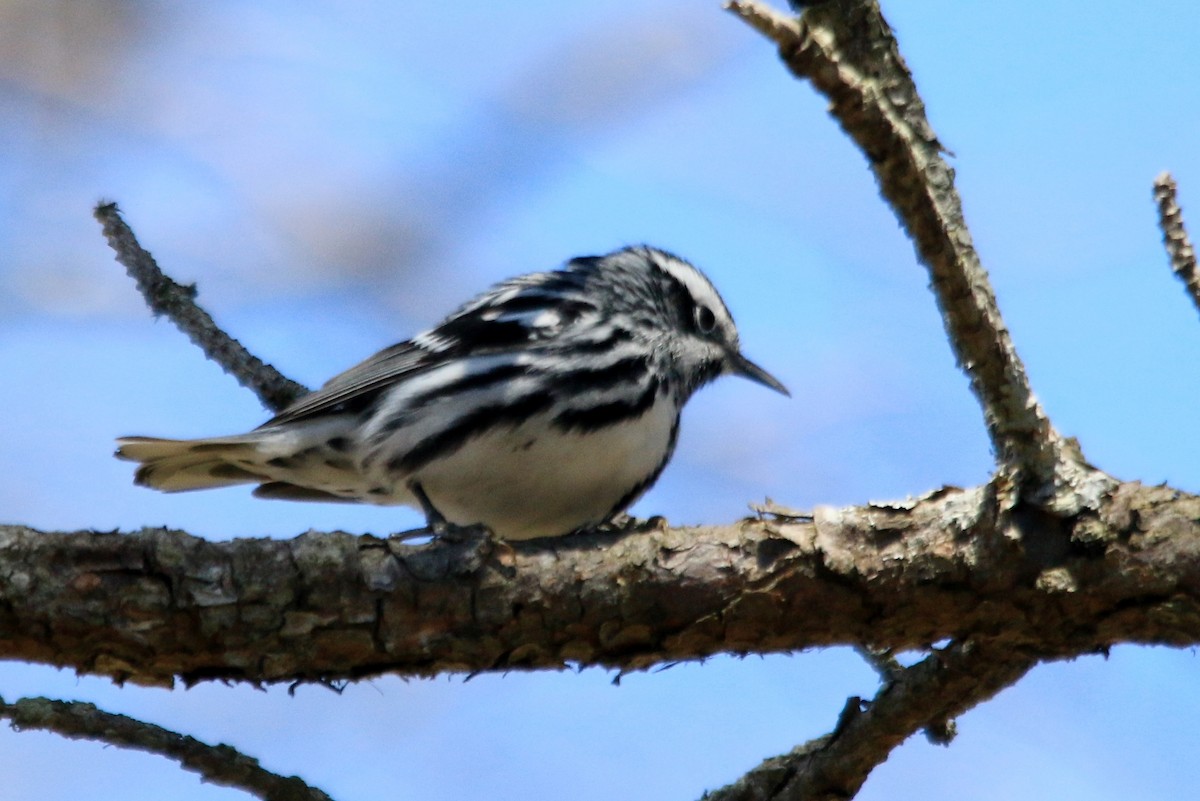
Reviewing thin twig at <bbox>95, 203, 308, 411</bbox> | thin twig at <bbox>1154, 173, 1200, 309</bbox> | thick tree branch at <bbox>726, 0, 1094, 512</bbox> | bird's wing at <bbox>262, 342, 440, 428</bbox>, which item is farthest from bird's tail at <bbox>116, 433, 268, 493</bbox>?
thin twig at <bbox>1154, 173, 1200, 309</bbox>

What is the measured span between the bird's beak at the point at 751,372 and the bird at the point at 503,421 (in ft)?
0.50

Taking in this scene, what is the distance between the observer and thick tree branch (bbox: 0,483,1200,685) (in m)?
2.96

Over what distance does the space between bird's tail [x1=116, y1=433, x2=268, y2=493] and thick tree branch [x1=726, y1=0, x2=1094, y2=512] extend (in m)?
2.61

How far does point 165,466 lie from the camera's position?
15.4 feet

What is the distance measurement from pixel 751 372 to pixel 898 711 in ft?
7.46

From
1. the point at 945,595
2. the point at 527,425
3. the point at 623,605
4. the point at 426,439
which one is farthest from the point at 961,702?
the point at 426,439

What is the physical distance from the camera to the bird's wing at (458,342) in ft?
14.8

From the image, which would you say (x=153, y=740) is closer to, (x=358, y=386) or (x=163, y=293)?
(x=358, y=386)

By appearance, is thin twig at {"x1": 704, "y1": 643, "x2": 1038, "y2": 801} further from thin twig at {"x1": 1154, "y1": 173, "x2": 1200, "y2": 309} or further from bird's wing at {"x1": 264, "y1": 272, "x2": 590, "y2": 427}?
bird's wing at {"x1": 264, "y1": 272, "x2": 590, "y2": 427}

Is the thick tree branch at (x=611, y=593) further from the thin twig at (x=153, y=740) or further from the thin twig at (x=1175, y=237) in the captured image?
the thin twig at (x=1175, y=237)

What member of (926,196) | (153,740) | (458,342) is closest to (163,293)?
(458,342)

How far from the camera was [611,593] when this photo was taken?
3211 mm

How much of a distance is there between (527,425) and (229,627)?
1371mm

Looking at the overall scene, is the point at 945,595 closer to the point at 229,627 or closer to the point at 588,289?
the point at 229,627
